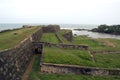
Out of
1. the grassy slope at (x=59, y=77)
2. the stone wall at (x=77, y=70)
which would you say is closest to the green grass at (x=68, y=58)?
the stone wall at (x=77, y=70)

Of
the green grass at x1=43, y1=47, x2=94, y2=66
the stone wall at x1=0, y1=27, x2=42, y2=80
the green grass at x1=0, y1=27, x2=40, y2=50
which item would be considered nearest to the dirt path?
the stone wall at x1=0, y1=27, x2=42, y2=80

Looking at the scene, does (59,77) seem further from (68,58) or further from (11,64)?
(11,64)

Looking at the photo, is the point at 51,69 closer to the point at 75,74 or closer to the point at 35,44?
the point at 75,74

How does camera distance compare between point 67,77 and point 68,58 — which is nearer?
point 67,77

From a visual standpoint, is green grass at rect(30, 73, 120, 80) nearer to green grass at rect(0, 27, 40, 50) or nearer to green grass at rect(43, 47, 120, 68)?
green grass at rect(43, 47, 120, 68)

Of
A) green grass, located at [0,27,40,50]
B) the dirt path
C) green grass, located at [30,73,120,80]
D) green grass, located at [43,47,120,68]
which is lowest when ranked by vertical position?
green grass, located at [30,73,120,80]

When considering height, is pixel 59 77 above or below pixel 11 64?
below

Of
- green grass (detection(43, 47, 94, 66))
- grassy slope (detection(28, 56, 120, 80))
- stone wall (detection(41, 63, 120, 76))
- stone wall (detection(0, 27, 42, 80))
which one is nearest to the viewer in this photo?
stone wall (detection(0, 27, 42, 80))

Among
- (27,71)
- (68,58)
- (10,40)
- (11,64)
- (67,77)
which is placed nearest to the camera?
(11,64)

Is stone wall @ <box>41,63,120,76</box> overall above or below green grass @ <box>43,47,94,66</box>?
below

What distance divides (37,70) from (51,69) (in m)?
1.16

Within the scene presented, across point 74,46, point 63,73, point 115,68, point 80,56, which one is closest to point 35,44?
point 74,46

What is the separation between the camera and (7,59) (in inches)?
480

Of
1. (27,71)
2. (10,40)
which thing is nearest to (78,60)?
(27,71)
